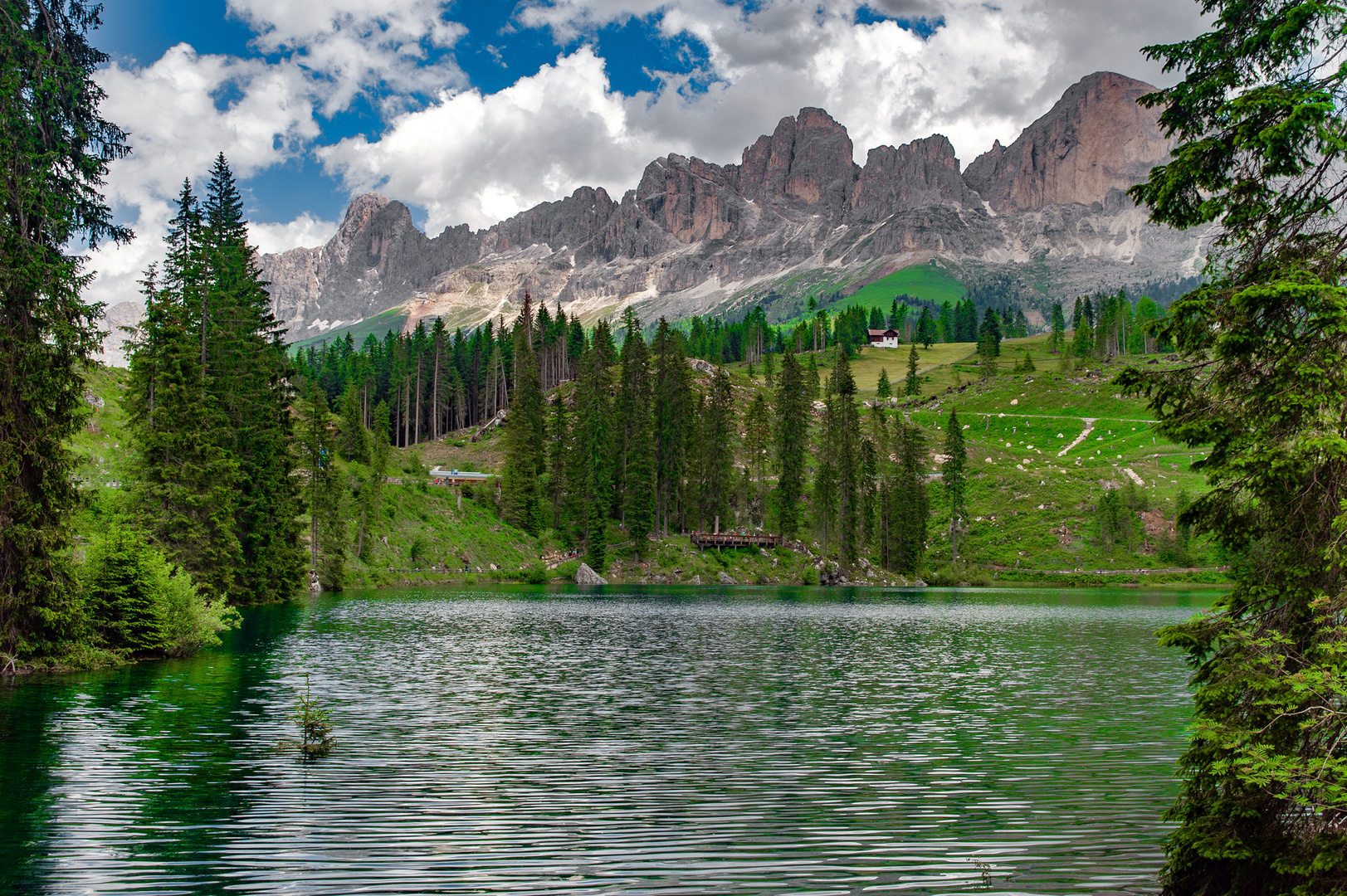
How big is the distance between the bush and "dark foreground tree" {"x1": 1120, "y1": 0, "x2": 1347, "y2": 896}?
3100cm

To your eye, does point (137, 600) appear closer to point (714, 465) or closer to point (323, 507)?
point (323, 507)

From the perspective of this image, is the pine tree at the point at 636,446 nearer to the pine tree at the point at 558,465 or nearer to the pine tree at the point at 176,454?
the pine tree at the point at 558,465

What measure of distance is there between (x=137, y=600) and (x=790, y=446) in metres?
86.3

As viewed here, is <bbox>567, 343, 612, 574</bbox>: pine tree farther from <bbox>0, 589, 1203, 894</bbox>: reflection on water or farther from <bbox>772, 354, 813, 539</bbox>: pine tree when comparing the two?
<bbox>0, 589, 1203, 894</bbox>: reflection on water

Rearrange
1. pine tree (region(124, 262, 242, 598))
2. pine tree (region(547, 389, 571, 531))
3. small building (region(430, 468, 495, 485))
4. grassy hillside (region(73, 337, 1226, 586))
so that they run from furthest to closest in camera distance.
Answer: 1. pine tree (region(547, 389, 571, 531))
2. small building (region(430, 468, 495, 485))
3. grassy hillside (region(73, 337, 1226, 586))
4. pine tree (region(124, 262, 242, 598))

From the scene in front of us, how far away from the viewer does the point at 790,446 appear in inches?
4350

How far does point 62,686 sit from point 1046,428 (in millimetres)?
153941

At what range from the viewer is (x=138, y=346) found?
151 feet

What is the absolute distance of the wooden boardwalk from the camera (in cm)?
10362

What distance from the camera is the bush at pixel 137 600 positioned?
30.0 meters

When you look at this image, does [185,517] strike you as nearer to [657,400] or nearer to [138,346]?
[138,346]

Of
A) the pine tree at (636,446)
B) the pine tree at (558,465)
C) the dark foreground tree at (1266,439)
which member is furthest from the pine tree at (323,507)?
the dark foreground tree at (1266,439)

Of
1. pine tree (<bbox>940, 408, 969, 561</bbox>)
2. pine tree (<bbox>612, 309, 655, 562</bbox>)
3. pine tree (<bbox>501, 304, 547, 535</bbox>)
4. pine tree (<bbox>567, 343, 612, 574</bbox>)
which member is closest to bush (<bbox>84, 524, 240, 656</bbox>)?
pine tree (<bbox>567, 343, 612, 574</bbox>)

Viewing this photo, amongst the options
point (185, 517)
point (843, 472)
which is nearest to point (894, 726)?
point (185, 517)
